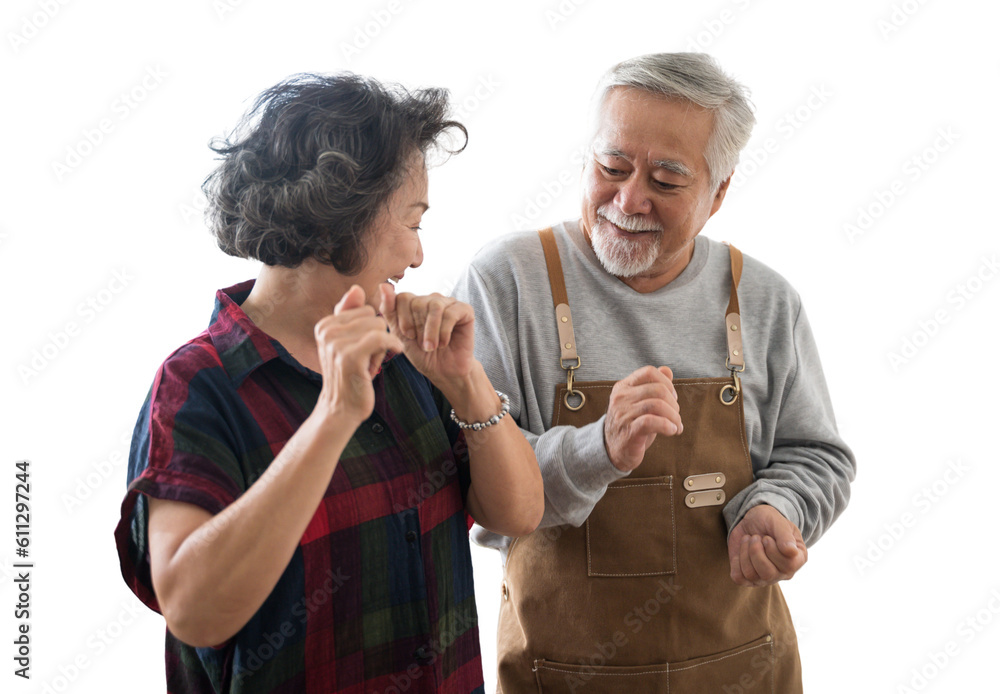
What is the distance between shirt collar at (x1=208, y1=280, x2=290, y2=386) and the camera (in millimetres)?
1186

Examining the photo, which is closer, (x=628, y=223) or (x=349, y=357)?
(x=349, y=357)

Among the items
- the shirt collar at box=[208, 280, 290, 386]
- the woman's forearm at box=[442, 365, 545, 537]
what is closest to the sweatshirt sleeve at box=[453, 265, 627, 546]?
the woman's forearm at box=[442, 365, 545, 537]

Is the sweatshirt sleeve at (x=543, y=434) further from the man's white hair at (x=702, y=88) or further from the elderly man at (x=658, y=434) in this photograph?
the man's white hair at (x=702, y=88)

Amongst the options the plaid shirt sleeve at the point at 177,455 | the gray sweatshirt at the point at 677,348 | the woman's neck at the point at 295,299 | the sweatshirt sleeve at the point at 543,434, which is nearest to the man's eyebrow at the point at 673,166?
the gray sweatshirt at the point at 677,348

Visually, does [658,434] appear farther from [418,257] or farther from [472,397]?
[418,257]

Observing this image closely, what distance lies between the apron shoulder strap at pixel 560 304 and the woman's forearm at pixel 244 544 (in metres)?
0.75

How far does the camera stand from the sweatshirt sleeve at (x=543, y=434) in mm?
1498

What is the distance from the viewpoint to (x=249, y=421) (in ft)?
3.82

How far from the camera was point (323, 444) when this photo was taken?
99cm

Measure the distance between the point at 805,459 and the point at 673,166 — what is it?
712 millimetres

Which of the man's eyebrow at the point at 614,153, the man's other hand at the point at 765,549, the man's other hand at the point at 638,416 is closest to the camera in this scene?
the man's other hand at the point at 638,416

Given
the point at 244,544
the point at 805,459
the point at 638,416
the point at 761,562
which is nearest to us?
the point at 244,544

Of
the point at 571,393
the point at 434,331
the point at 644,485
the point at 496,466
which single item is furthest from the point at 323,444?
the point at 644,485

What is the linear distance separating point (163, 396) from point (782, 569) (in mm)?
1170
